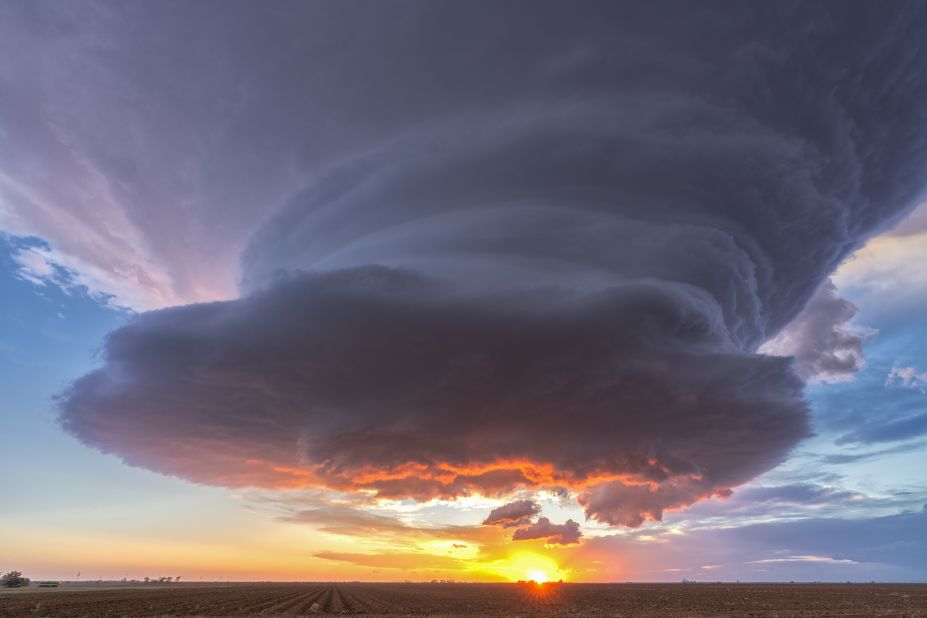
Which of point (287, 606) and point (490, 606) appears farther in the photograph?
point (490, 606)

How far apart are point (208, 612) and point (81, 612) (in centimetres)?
1569

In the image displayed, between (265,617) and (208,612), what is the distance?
45.4ft

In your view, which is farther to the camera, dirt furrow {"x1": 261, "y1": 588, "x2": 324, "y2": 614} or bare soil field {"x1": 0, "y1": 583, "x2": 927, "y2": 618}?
dirt furrow {"x1": 261, "y1": 588, "x2": 324, "y2": 614}

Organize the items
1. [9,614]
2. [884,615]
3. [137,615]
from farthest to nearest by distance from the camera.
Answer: [9,614] → [137,615] → [884,615]

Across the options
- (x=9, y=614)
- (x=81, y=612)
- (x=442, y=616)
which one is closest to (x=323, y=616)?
(x=442, y=616)

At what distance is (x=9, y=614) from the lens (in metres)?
68.4

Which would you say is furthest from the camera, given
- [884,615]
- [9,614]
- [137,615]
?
[9,614]

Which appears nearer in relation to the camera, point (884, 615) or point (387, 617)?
point (884, 615)

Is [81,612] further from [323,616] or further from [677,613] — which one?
[677,613]

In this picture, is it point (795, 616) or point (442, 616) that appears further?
point (442, 616)

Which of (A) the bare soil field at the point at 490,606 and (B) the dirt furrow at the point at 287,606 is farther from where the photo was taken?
(B) the dirt furrow at the point at 287,606

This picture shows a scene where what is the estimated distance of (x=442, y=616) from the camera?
65625 mm

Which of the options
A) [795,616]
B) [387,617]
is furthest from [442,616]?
[795,616]

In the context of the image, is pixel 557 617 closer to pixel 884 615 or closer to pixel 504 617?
pixel 504 617
